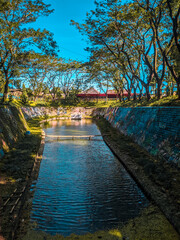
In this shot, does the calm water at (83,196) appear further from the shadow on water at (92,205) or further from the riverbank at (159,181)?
the riverbank at (159,181)

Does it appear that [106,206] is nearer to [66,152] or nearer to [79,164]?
[79,164]

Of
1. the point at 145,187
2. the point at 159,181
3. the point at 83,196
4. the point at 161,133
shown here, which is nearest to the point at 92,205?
the point at 83,196

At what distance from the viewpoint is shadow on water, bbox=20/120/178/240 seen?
506cm

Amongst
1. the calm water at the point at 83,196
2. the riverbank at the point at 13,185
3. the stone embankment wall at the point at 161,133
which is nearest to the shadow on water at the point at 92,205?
the calm water at the point at 83,196

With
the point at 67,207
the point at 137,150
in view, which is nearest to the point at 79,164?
the point at 137,150

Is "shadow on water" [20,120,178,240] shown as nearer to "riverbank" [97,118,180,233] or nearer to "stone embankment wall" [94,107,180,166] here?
"riverbank" [97,118,180,233]

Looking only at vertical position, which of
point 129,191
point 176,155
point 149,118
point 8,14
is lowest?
point 129,191

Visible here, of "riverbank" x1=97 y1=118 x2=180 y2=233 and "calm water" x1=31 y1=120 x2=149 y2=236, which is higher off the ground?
"riverbank" x1=97 y1=118 x2=180 y2=233

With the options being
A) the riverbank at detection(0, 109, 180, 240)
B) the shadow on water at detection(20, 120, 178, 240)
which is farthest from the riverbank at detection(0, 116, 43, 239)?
the shadow on water at detection(20, 120, 178, 240)

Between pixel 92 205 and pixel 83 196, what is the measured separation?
2.49ft

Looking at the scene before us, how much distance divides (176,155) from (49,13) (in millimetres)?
19984

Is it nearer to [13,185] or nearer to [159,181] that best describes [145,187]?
[159,181]

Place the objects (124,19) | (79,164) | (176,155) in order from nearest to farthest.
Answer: (176,155) < (79,164) < (124,19)

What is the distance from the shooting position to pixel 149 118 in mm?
13211
